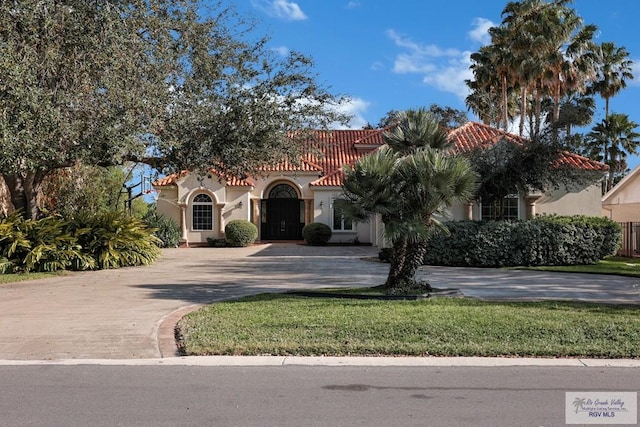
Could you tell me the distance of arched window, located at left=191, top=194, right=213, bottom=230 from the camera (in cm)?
3303

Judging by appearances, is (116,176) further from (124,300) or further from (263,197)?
(124,300)

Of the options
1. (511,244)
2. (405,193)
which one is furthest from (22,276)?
(511,244)

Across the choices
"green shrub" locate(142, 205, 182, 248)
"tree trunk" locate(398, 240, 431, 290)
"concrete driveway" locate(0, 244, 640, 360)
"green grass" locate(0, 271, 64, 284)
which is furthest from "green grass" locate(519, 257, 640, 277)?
"green shrub" locate(142, 205, 182, 248)

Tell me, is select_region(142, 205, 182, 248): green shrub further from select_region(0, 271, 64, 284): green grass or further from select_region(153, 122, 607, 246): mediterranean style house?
select_region(0, 271, 64, 284): green grass

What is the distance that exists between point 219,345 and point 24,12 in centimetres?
964

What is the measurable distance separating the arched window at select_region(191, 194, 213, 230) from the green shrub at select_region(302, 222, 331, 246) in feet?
18.2

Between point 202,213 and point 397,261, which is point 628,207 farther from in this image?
point 202,213

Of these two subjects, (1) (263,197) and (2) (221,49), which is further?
(1) (263,197)

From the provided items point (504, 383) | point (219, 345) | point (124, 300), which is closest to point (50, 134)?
point (124, 300)

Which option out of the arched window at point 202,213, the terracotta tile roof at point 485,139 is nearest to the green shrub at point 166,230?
the arched window at point 202,213

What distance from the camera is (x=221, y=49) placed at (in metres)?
16.9

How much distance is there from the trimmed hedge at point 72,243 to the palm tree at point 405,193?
10.1 metres

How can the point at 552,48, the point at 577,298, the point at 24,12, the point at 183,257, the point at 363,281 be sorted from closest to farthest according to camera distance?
the point at 577,298 → the point at 24,12 → the point at 363,281 → the point at 183,257 → the point at 552,48

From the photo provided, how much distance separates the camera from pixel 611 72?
39.8 m
